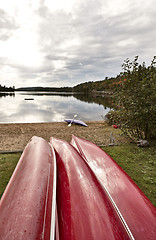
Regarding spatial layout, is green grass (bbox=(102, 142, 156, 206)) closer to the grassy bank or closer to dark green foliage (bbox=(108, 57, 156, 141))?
the grassy bank

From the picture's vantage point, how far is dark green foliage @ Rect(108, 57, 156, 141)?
6.25m

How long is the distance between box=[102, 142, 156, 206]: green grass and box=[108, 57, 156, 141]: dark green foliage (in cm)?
116

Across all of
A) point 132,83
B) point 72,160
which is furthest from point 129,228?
point 132,83

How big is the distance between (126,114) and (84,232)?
6.23 m

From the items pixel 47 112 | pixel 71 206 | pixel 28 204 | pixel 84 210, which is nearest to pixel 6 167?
pixel 28 204

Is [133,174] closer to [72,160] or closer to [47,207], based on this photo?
[72,160]

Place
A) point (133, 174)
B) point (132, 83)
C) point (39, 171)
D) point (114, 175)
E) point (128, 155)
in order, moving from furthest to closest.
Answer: point (132, 83) → point (128, 155) → point (133, 174) → point (114, 175) → point (39, 171)

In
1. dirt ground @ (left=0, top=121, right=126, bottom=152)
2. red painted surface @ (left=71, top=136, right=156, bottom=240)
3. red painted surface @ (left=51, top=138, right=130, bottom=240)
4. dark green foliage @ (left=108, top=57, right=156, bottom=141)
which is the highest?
dark green foliage @ (left=108, top=57, right=156, bottom=141)

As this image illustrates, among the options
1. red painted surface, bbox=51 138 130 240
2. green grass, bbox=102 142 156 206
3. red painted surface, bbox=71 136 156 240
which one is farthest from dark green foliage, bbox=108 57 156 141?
red painted surface, bbox=51 138 130 240

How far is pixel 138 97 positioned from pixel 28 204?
6.26 metres

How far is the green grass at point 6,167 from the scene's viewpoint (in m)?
3.67

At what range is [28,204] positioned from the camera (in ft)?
5.79

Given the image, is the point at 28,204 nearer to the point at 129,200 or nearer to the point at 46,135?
the point at 129,200

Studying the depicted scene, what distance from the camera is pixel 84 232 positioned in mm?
1433
